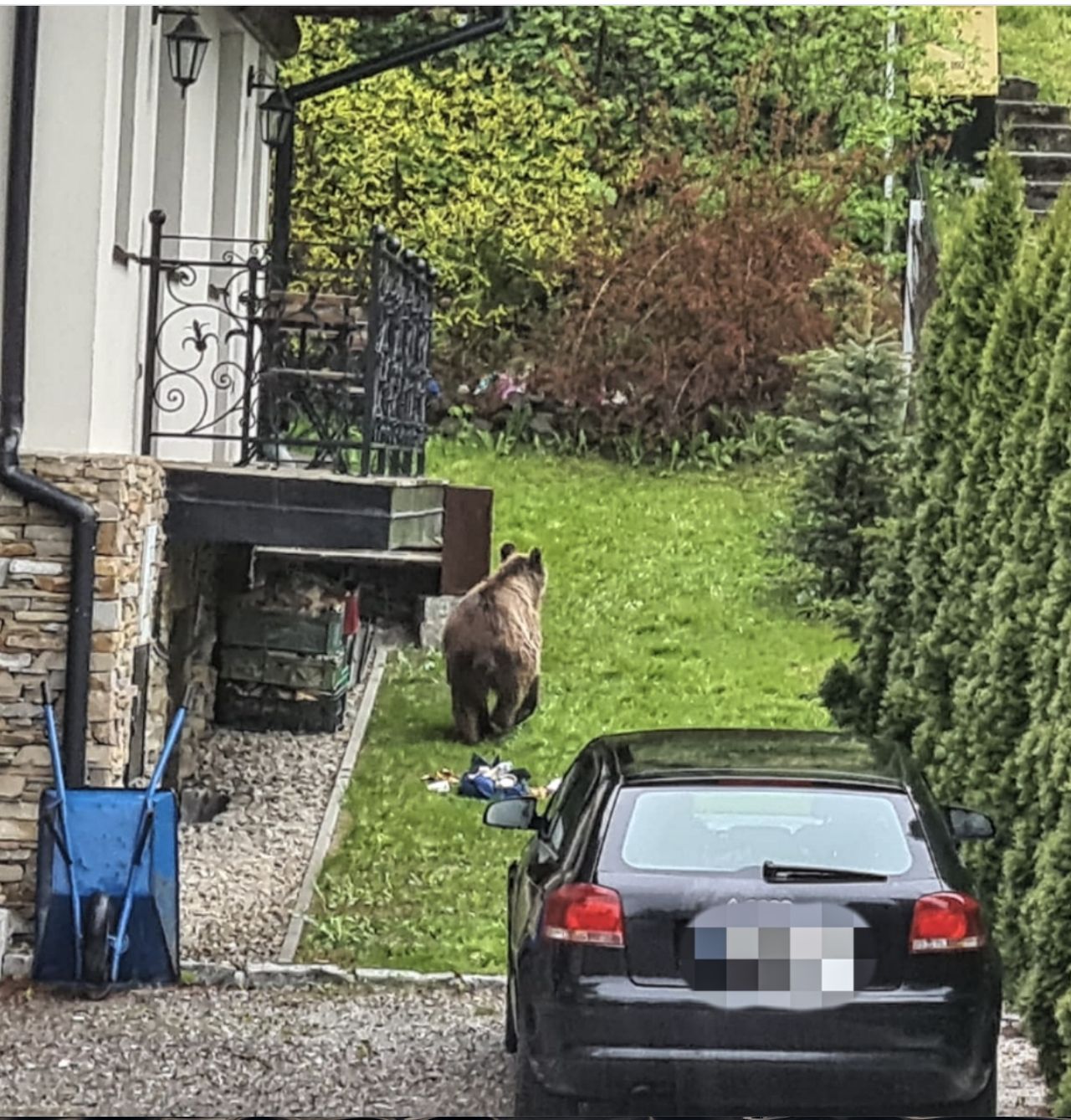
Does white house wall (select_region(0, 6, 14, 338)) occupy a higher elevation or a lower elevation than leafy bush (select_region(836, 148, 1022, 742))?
higher

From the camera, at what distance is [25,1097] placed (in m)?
7.90

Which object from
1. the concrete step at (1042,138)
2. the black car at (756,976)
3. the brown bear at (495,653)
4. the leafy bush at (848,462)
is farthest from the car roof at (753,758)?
the concrete step at (1042,138)

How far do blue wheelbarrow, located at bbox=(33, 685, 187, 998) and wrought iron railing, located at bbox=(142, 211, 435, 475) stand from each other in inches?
85.5

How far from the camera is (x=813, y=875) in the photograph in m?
6.39

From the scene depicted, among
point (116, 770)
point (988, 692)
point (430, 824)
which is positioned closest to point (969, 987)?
point (988, 692)

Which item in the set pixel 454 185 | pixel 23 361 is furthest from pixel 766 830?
pixel 454 185

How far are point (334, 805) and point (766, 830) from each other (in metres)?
6.99

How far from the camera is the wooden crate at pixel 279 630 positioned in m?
15.0

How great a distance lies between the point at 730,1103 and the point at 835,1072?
31 centimetres

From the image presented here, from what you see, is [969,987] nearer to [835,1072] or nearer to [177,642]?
[835,1072]

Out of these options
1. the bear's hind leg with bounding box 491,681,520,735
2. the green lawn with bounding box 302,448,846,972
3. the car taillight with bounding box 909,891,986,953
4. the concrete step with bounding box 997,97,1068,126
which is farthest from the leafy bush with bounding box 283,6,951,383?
the car taillight with bounding box 909,891,986,953

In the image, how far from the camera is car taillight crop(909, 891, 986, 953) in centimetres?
636

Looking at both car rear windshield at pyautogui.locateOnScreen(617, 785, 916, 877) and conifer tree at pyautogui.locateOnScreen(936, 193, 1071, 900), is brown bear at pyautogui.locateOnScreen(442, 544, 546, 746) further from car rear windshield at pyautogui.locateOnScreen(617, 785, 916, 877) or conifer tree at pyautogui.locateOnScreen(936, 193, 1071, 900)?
car rear windshield at pyautogui.locateOnScreen(617, 785, 916, 877)

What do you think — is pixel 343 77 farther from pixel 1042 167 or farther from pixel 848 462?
pixel 1042 167
